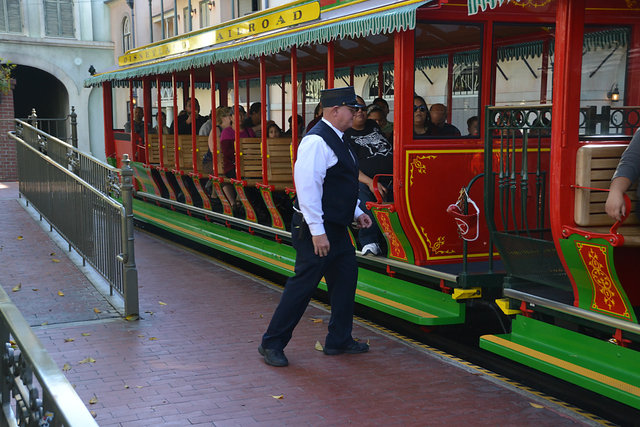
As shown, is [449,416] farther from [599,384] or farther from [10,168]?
[10,168]

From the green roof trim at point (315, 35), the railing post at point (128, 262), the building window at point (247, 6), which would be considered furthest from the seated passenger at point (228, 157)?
the building window at point (247, 6)

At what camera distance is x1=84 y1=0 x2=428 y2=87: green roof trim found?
565 cm

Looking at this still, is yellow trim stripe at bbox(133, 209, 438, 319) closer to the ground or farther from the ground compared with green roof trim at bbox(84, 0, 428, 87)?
closer to the ground

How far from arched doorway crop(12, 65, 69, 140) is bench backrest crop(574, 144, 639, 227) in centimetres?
2527

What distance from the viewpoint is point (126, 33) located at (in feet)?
88.7

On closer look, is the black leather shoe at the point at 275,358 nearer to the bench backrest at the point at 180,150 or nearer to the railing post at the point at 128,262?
the railing post at the point at 128,262

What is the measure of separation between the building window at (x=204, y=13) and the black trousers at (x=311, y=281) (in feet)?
50.6

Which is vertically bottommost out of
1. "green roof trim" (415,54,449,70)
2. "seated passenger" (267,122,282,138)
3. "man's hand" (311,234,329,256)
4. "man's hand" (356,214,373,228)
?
"man's hand" (311,234,329,256)

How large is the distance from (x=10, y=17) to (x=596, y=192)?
25290mm

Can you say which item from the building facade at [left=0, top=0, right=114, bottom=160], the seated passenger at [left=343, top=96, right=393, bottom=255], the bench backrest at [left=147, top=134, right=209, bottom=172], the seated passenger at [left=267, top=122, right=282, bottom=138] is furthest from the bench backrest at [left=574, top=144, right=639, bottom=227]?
the building facade at [left=0, top=0, right=114, bottom=160]

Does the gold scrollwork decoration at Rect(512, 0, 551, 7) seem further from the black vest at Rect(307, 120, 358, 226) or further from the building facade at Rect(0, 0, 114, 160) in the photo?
the building facade at Rect(0, 0, 114, 160)

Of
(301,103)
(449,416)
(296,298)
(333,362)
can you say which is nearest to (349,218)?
(296,298)

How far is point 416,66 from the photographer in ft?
19.9

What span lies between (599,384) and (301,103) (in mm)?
7573
